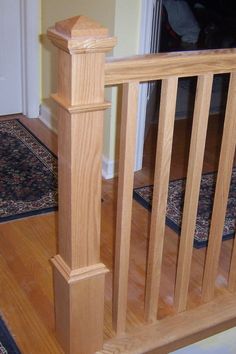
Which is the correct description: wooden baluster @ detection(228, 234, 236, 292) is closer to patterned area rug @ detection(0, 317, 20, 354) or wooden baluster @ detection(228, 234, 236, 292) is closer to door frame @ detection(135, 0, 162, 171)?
patterned area rug @ detection(0, 317, 20, 354)

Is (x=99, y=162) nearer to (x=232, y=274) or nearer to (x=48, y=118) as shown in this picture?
(x=232, y=274)

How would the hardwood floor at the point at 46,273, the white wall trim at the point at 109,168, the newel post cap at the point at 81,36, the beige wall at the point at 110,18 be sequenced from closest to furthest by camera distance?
the newel post cap at the point at 81,36 → the hardwood floor at the point at 46,273 → the beige wall at the point at 110,18 → the white wall trim at the point at 109,168

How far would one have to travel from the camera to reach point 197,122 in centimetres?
145

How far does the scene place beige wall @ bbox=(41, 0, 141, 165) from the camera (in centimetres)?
248

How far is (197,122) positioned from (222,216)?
382mm

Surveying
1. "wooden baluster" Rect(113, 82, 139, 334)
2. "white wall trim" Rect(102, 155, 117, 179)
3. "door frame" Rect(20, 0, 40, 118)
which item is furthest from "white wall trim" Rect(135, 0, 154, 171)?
"wooden baluster" Rect(113, 82, 139, 334)

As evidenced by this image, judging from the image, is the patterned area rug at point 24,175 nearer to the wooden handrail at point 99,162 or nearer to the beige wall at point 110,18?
the beige wall at point 110,18

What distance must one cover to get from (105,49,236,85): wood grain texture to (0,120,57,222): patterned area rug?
129 centimetres

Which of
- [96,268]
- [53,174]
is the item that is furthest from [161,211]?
[53,174]

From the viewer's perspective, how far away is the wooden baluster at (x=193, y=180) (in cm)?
142

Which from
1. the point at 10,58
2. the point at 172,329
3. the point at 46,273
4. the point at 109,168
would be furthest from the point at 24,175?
the point at 172,329

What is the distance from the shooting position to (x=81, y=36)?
1190 mm

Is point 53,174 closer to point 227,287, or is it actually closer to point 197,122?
point 227,287

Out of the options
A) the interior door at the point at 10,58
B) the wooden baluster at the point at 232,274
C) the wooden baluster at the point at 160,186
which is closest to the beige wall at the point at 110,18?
the interior door at the point at 10,58
